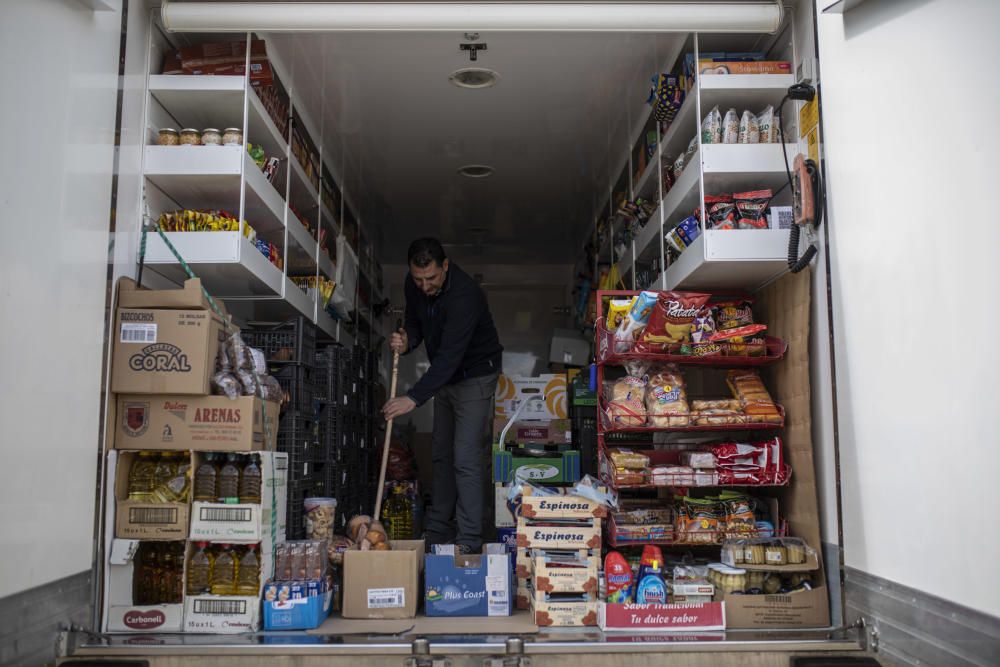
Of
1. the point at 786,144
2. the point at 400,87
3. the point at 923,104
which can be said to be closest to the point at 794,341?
the point at 786,144

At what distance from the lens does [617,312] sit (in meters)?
4.11

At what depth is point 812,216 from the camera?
3529 millimetres

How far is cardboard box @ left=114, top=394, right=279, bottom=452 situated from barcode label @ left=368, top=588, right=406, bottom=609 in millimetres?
810

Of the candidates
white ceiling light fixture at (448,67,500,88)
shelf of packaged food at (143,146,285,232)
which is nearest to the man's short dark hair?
shelf of packaged food at (143,146,285,232)

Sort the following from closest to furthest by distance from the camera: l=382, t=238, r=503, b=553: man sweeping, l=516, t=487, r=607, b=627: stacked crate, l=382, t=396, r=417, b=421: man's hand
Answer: l=516, t=487, r=607, b=627: stacked crate < l=382, t=396, r=417, b=421: man's hand < l=382, t=238, r=503, b=553: man sweeping

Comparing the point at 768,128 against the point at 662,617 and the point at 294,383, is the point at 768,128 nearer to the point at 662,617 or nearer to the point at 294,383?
the point at 662,617

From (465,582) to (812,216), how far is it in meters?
2.11

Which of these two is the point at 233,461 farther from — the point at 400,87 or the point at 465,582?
the point at 400,87

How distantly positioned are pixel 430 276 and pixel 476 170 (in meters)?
2.08

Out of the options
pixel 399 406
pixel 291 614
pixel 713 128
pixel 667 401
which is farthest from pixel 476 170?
pixel 291 614

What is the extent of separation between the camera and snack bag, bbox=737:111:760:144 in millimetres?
3922

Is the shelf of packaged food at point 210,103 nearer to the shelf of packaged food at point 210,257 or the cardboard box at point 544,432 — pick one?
the shelf of packaged food at point 210,257

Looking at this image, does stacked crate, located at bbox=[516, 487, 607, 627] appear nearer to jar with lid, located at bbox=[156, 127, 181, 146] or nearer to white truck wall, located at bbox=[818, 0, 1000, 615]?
white truck wall, located at bbox=[818, 0, 1000, 615]

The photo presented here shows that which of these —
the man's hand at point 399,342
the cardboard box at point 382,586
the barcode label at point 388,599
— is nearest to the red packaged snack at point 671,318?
the cardboard box at point 382,586
